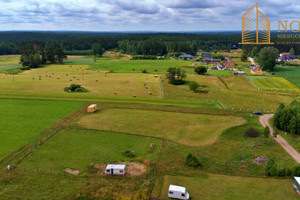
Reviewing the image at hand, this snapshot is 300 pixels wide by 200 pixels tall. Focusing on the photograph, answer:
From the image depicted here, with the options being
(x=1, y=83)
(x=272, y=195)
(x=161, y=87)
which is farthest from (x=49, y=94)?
(x=272, y=195)

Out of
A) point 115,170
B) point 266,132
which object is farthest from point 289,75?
point 115,170

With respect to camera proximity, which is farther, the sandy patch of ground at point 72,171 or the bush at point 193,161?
the bush at point 193,161

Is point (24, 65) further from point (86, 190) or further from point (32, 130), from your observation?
point (86, 190)

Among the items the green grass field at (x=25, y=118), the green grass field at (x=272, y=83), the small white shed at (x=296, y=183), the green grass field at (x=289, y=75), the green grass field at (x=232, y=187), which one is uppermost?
the green grass field at (x=289, y=75)

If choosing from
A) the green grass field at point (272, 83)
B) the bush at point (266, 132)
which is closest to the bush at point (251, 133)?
the bush at point (266, 132)

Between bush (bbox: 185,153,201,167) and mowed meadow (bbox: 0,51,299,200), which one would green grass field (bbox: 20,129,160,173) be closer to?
mowed meadow (bbox: 0,51,299,200)

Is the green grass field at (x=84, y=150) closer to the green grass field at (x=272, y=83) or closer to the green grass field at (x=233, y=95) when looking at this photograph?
the green grass field at (x=233, y=95)
